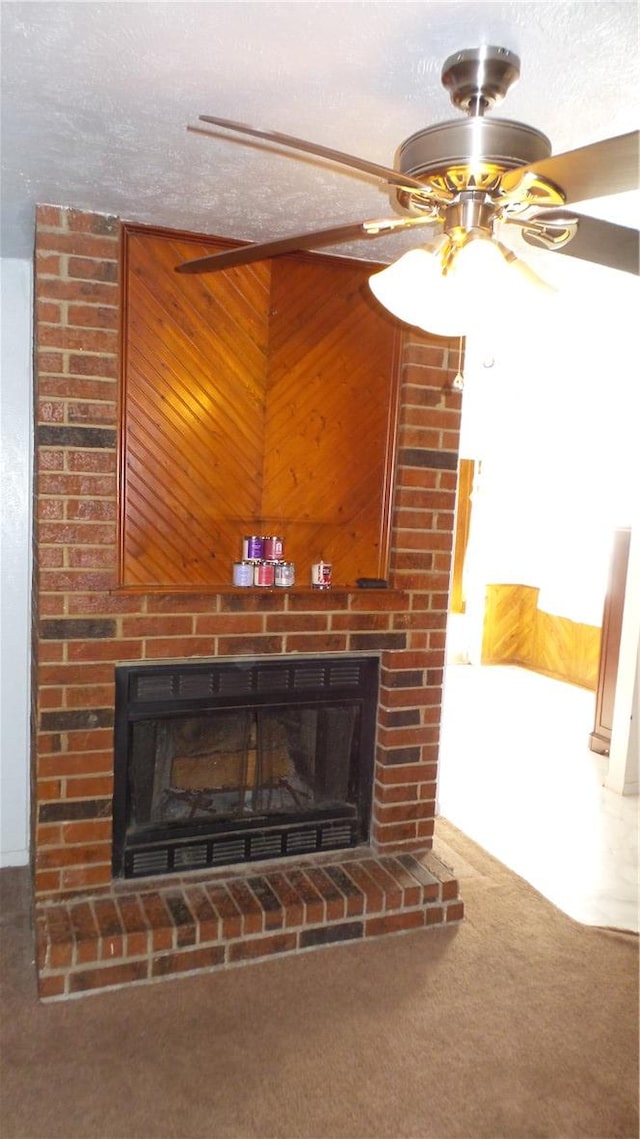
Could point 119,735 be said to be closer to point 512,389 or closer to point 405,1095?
point 405,1095

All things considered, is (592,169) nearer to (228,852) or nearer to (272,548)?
(272,548)

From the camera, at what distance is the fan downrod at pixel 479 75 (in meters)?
1.30

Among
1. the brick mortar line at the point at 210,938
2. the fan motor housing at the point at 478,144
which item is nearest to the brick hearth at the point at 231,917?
the brick mortar line at the point at 210,938

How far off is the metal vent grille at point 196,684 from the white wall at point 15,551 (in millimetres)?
717

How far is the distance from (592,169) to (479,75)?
0.40m

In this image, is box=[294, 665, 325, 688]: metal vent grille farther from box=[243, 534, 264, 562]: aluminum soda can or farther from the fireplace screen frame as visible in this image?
box=[243, 534, 264, 562]: aluminum soda can

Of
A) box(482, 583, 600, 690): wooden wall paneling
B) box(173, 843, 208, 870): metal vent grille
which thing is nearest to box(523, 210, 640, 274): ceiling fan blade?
box(173, 843, 208, 870): metal vent grille

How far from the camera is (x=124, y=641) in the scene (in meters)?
2.37

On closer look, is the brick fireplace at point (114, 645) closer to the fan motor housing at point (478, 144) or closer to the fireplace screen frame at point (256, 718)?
the fireplace screen frame at point (256, 718)

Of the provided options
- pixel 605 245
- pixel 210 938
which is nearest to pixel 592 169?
pixel 605 245

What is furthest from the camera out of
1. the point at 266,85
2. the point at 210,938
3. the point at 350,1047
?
the point at 210,938

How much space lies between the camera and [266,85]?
1.46 meters

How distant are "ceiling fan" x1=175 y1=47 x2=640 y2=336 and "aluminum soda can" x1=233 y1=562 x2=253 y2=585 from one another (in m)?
1.30

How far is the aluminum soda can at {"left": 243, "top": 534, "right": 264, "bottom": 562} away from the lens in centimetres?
254
